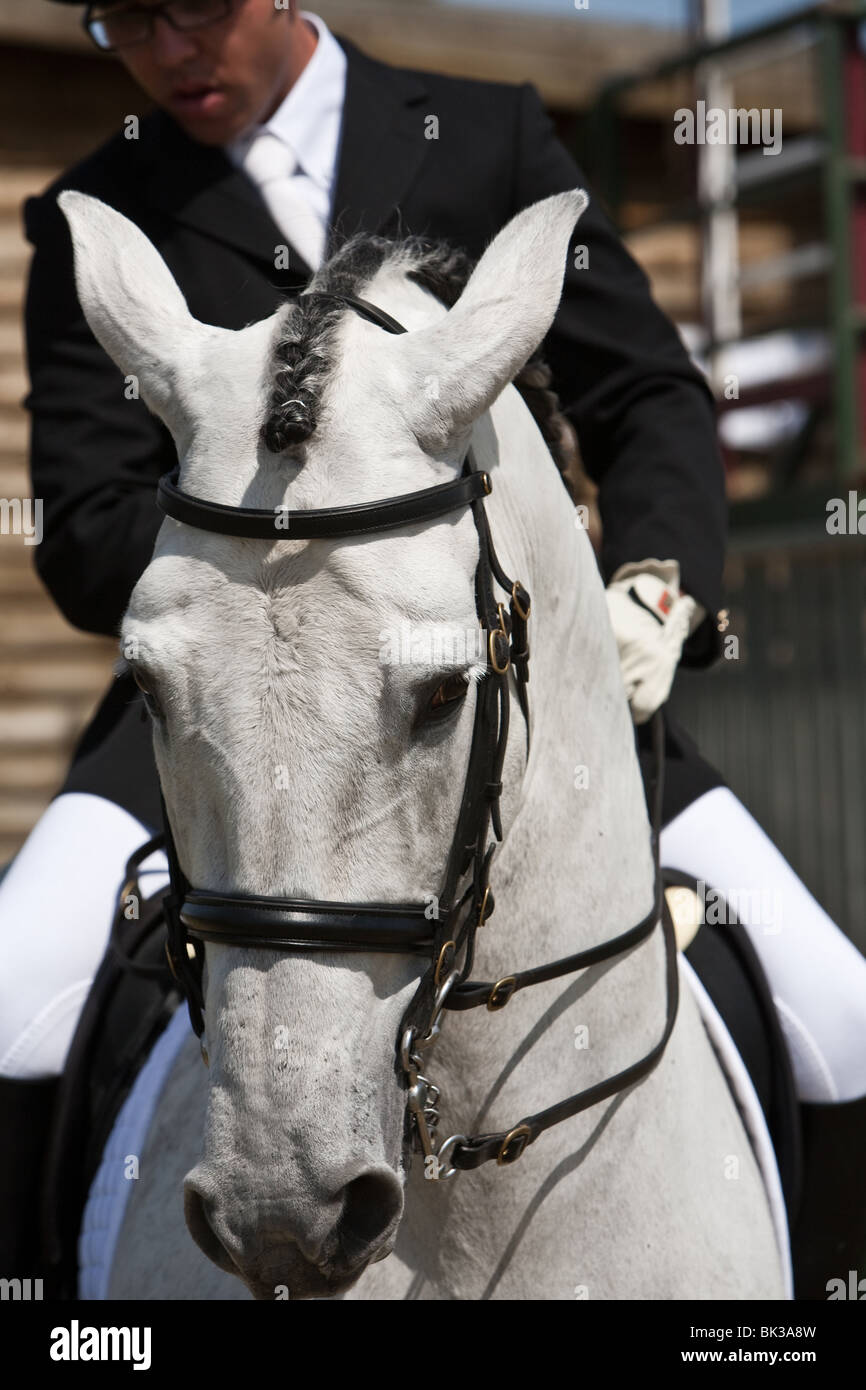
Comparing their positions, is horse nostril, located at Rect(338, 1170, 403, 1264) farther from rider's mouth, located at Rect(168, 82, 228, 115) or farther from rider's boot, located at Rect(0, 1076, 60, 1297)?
rider's mouth, located at Rect(168, 82, 228, 115)

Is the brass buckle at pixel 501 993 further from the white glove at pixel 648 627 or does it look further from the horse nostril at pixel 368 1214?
the white glove at pixel 648 627

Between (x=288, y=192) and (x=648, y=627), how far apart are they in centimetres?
118

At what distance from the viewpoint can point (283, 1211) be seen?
5.20 feet

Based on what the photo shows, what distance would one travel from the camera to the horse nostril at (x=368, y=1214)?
1647mm

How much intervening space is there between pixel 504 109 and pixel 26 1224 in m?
2.47

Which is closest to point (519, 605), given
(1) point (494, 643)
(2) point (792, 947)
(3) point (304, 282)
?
(1) point (494, 643)

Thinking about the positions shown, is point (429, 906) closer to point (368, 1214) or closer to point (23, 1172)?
point (368, 1214)

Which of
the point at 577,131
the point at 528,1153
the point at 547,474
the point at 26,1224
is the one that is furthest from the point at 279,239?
the point at 577,131

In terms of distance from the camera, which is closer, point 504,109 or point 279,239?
point 279,239

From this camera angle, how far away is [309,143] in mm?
3008

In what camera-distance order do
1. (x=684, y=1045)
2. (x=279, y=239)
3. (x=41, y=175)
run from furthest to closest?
1. (x=41, y=175)
2. (x=279, y=239)
3. (x=684, y=1045)

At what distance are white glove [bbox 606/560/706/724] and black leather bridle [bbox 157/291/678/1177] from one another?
0.58m

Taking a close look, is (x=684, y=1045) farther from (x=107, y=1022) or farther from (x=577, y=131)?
(x=577, y=131)
